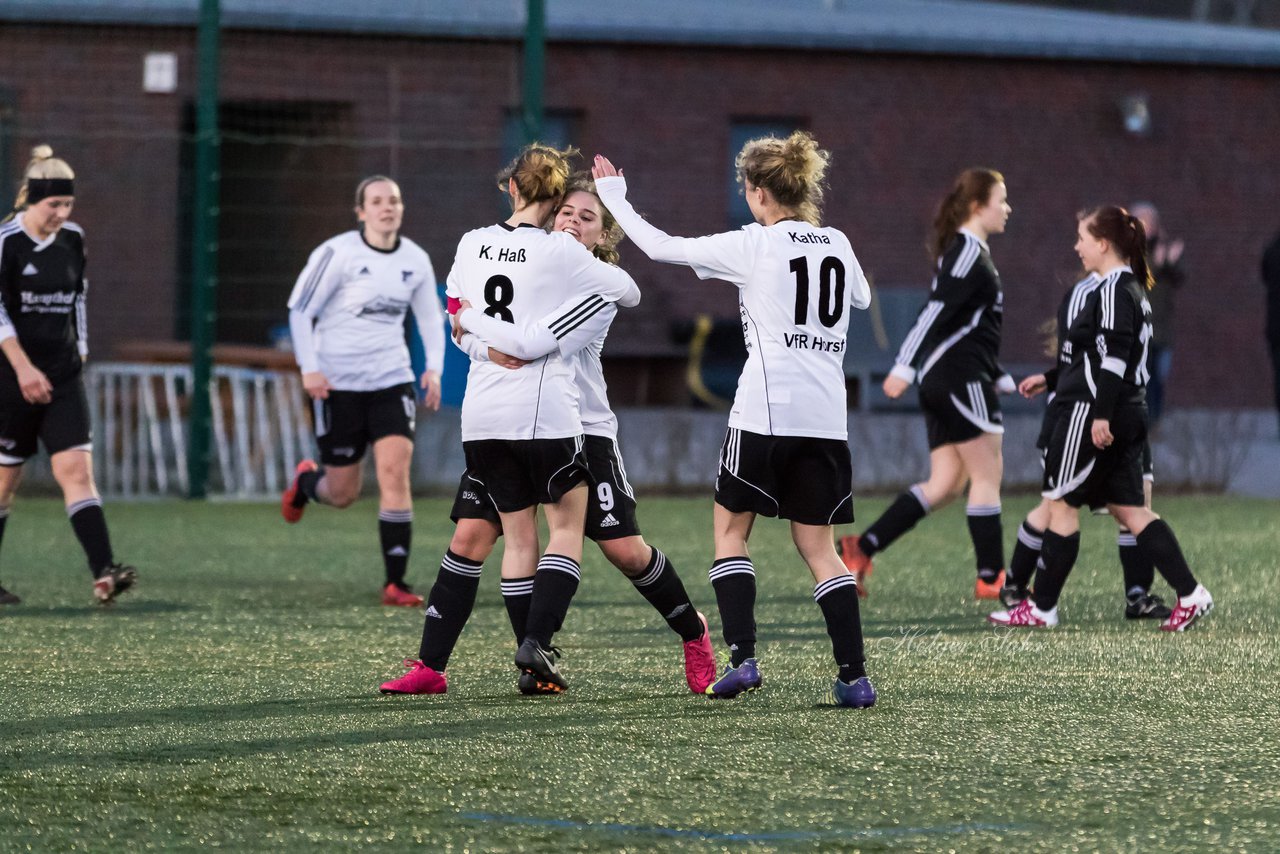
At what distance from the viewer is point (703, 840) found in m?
4.19

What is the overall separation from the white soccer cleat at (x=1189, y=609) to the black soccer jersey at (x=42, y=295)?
14.5 feet

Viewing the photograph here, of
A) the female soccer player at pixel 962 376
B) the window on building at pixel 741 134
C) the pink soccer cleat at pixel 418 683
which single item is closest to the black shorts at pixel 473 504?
the pink soccer cleat at pixel 418 683

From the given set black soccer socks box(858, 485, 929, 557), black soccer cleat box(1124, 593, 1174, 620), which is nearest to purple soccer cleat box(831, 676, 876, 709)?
black soccer cleat box(1124, 593, 1174, 620)

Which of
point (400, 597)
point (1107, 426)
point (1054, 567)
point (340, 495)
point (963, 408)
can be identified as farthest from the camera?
point (340, 495)

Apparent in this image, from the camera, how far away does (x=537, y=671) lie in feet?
19.2

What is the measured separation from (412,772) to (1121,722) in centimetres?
201

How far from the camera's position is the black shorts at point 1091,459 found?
7641mm

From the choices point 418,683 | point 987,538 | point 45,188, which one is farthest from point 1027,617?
point 45,188

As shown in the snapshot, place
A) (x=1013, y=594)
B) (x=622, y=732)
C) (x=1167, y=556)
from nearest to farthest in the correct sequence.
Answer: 1. (x=622, y=732)
2. (x=1167, y=556)
3. (x=1013, y=594)

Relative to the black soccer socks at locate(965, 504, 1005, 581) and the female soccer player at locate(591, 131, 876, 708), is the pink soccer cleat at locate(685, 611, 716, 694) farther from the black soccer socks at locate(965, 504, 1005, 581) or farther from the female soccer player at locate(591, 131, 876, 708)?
the black soccer socks at locate(965, 504, 1005, 581)

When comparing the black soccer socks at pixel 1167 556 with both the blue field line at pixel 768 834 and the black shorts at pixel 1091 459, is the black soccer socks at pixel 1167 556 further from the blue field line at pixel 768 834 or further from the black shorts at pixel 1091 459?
the blue field line at pixel 768 834

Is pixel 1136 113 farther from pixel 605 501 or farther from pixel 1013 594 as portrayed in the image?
pixel 605 501

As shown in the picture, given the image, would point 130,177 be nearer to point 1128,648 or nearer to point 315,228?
point 315,228

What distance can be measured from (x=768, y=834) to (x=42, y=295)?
15.9 feet
